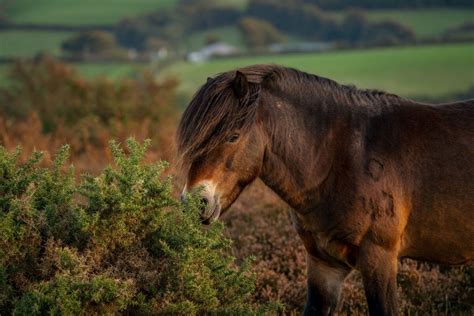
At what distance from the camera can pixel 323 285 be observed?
5.20 metres

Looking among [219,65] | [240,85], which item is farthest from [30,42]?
[240,85]

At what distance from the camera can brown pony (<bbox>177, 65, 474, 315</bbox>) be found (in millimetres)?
4543

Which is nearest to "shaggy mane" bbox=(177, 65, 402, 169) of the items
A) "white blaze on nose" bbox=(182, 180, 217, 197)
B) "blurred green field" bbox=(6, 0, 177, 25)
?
"white blaze on nose" bbox=(182, 180, 217, 197)

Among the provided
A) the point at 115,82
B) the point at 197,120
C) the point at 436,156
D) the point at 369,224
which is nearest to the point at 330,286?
the point at 369,224

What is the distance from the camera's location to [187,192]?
175 inches

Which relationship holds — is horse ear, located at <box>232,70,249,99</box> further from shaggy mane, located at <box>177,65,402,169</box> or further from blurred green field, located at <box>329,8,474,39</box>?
blurred green field, located at <box>329,8,474,39</box>

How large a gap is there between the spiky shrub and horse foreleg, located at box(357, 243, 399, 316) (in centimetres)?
70

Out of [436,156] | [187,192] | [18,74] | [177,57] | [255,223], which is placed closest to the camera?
[187,192]

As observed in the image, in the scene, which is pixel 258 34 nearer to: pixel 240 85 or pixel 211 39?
pixel 211 39

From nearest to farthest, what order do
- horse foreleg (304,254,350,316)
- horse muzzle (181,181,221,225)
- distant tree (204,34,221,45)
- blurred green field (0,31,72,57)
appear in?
horse muzzle (181,181,221,225), horse foreleg (304,254,350,316), blurred green field (0,31,72,57), distant tree (204,34,221,45)

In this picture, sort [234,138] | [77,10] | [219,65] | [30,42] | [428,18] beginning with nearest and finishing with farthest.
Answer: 1. [234,138]
2. [219,65]
3. [30,42]
4. [428,18]
5. [77,10]

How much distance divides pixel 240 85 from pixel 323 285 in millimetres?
1640

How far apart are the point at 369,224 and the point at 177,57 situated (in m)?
48.0

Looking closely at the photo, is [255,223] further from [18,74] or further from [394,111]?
[18,74]
